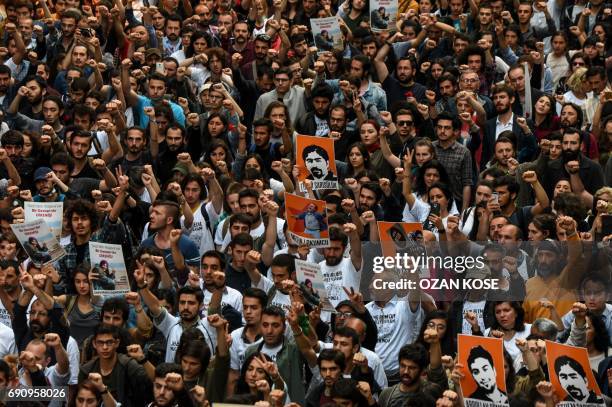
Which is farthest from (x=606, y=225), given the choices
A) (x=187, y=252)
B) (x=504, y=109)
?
(x=187, y=252)

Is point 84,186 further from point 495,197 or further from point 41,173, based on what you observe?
point 495,197

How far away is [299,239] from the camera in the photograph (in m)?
13.9

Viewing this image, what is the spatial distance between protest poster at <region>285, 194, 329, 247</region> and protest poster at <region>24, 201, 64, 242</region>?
1635 mm

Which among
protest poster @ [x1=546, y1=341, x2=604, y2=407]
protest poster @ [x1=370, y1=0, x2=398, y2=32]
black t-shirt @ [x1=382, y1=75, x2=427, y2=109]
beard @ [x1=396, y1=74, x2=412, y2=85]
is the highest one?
protest poster @ [x1=370, y1=0, x2=398, y2=32]

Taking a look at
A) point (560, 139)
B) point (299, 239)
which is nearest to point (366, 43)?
point (560, 139)

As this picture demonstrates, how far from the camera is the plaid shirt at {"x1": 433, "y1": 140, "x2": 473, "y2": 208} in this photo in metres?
15.4

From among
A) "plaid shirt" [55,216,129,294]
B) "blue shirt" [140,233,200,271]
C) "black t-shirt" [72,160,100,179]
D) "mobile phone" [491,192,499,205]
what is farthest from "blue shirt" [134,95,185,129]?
"mobile phone" [491,192,499,205]

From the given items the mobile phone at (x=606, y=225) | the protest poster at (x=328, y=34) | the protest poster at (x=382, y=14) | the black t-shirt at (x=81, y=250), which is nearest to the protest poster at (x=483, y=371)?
the mobile phone at (x=606, y=225)

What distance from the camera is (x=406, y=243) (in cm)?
1356

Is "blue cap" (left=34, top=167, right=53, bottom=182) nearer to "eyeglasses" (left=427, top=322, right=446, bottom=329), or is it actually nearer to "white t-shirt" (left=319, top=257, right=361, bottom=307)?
"white t-shirt" (left=319, top=257, right=361, bottom=307)

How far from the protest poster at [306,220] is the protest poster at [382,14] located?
466cm

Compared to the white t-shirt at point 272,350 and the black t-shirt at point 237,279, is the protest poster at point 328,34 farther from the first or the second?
the white t-shirt at point 272,350

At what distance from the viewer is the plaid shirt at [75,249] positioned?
567 inches

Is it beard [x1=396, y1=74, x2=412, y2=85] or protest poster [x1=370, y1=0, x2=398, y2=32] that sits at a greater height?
protest poster [x1=370, y1=0, x2=398, y2=32]
